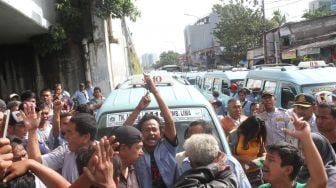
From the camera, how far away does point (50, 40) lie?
13.4 m

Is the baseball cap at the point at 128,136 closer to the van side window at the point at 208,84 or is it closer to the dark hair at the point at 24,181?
the dark hair at the point at 24,181

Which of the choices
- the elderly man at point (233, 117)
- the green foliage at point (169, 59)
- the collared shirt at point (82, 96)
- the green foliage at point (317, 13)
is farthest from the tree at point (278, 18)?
the green foliage at point (169, 59)

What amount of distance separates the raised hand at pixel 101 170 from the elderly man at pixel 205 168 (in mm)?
577

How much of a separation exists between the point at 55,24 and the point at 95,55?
187 cm

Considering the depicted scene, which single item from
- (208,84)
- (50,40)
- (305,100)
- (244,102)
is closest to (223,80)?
(208,84)

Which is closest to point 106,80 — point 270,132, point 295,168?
point 270,132

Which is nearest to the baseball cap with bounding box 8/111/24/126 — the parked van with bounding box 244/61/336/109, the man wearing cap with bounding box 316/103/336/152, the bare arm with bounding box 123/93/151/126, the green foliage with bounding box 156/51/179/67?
the bare arm with bounding box 123/93/151/126

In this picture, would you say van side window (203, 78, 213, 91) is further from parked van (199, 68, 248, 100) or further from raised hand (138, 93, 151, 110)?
raised hand (138, 93, 151, 110)

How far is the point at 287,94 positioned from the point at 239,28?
101 feet

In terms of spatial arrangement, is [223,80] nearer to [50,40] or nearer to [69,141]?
[50,40]

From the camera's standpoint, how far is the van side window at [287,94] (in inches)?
326

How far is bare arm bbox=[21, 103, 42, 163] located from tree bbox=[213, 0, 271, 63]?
116 feet

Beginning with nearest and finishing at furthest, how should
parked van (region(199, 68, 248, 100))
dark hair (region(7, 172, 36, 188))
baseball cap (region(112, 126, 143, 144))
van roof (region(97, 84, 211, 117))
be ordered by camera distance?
dark hair (region(7, 172, 36, 188)) < baseball cap (region(112, 126, 143, 144)) < van roof (region(97, 84, 211, 117)) < parked van (region(199, 68, 248, 100))

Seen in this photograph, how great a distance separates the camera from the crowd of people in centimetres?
249
